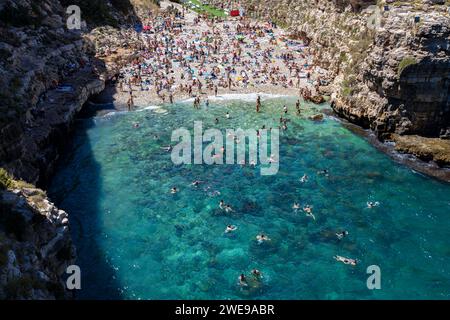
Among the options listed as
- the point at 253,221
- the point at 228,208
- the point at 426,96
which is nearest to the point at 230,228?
the point at 253,221

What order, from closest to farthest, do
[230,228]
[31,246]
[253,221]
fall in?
[31,246] → [230,228] → [253,221]

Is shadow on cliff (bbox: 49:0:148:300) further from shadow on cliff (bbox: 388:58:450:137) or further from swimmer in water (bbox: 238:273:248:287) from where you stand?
shadow on cliff (bbox: 388:58:450:137)

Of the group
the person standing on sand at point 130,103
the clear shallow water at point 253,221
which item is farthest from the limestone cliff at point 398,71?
the person standing on sand at point 130,103

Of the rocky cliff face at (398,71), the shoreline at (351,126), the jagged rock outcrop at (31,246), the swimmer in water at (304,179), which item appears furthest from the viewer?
the rocky cliff face at (398,71)

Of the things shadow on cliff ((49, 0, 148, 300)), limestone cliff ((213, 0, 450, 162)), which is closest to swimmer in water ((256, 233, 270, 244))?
shadow on cliff ((49, 0, 148, 300))

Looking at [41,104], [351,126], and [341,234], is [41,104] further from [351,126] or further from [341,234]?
[351,126]

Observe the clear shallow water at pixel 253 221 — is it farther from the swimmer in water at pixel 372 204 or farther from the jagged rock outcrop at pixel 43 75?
the jagged rock outcrop at pixel 43 75

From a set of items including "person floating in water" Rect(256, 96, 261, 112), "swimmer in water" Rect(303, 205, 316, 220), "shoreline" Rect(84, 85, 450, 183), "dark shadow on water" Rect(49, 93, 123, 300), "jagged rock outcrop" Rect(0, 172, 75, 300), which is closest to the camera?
"jagged rock outcrop" Rect(0, 172, 75, 300)

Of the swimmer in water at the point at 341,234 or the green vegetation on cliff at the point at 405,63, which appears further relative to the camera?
the green vegetation on cliff at the point at 405,63
